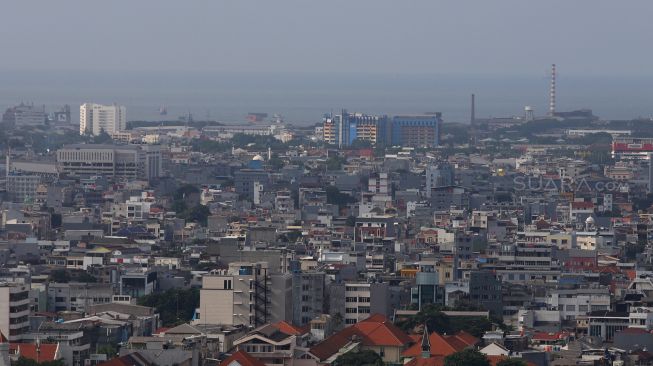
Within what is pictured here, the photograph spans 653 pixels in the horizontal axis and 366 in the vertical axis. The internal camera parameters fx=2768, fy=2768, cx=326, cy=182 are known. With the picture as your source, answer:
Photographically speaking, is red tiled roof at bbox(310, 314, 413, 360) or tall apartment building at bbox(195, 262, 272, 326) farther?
tall apartment building at bbox(195, 262, 272, 326)

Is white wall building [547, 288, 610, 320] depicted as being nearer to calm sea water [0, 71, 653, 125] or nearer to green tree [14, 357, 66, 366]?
green tree [14, 357, 66, 366]

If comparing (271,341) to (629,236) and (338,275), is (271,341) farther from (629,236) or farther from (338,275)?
(629,236)

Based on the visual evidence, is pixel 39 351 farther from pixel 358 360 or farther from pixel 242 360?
pixel 358 360

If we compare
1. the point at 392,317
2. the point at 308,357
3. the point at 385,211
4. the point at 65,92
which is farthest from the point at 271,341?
the point at 65,92

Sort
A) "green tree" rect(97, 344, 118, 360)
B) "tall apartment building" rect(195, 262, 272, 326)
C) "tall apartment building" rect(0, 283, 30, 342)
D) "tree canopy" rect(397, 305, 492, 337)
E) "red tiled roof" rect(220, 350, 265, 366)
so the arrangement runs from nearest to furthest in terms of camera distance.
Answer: "red tiled roof" rect(220, 350, 265, 366) → "green tree" rect(97, 344, 118, 360) → "tall apartment building" rect(0, 283, 30, 342) → "tall apartment building" rect(195, 262, 272, 326) → "tree canopy" rect(397, 305, 492, 337)

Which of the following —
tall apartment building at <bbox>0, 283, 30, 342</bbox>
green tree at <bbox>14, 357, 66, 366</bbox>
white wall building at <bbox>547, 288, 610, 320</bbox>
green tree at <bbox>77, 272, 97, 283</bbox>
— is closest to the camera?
green tree at <bbox>14, 357, 66, 366</bbox>

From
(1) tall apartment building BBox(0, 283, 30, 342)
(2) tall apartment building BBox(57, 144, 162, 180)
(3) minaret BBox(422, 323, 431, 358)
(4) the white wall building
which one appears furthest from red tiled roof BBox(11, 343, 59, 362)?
(2) tall apartment building BBox(57, 144, 162, 180)

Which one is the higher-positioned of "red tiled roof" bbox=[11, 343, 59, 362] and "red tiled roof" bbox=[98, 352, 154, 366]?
"red tiled roof" bbox=[98, 352, 154, 366]

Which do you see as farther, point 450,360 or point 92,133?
point 92,133
